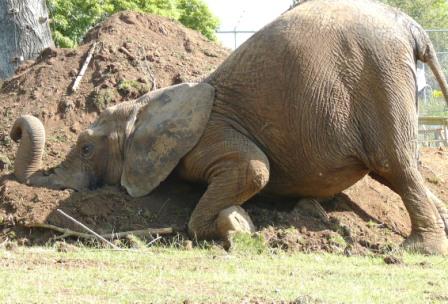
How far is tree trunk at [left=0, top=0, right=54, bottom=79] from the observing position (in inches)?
570

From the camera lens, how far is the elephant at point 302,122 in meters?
9.75

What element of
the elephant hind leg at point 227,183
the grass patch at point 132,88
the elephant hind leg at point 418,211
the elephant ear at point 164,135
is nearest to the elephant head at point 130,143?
the elephant ear at point 164,135

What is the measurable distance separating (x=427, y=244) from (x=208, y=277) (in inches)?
129

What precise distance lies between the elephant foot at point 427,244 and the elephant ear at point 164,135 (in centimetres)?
268

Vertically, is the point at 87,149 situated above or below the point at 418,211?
above

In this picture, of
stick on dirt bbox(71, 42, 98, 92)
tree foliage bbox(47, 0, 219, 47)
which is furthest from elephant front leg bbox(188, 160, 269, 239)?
tree foliage bbox(47, 0, 219, 47)

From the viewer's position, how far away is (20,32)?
14.6m

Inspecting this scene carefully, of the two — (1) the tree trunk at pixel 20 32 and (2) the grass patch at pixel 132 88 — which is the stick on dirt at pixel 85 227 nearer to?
(2) the grass patch at pixel 132 88

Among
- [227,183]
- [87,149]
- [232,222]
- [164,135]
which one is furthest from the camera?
[87,149]

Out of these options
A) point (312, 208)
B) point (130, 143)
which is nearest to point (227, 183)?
point (312, 208)

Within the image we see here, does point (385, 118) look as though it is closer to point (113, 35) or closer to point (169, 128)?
point (169, 128)

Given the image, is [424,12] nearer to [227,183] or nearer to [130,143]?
[130,143]

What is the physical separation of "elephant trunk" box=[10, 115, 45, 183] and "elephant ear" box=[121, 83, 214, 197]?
106 centimetres

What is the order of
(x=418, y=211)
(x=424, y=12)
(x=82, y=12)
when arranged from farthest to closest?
(x=424, y=12) < (x=82, y=12) < (x=418, y=211)
